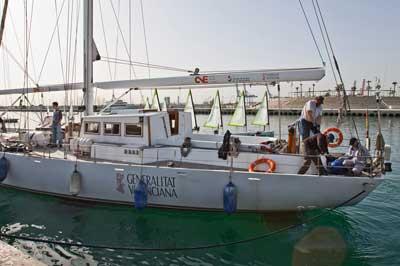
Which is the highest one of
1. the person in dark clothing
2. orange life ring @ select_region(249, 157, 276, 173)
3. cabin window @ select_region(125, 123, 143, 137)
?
cabin window @ select_region(125, 123, 143, 137)

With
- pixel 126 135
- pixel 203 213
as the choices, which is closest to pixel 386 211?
pixel 203 213

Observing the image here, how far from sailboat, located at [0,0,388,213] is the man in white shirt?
2.08ft

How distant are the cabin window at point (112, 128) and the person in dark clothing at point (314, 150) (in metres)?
5.91

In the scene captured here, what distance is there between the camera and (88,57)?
1309cm

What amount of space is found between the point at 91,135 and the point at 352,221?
8.83m

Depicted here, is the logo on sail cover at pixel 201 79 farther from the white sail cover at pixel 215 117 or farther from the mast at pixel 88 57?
the white sail cover at pixel 215 117

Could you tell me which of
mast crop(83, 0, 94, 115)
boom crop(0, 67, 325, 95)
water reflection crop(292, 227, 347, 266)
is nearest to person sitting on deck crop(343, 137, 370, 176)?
water reflection crop(292, 227, 347, 266)

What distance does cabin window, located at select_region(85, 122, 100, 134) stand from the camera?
12.0m

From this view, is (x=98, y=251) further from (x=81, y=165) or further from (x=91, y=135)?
(x=91, y=135)

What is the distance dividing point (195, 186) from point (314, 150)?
3392mm

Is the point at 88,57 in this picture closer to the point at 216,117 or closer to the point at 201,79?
the point at 201,79

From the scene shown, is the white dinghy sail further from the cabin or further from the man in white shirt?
the man in white shirt

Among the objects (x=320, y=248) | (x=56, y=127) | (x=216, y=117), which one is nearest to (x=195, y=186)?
(x=320, y=248)

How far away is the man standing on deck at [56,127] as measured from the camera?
42.7 ft
